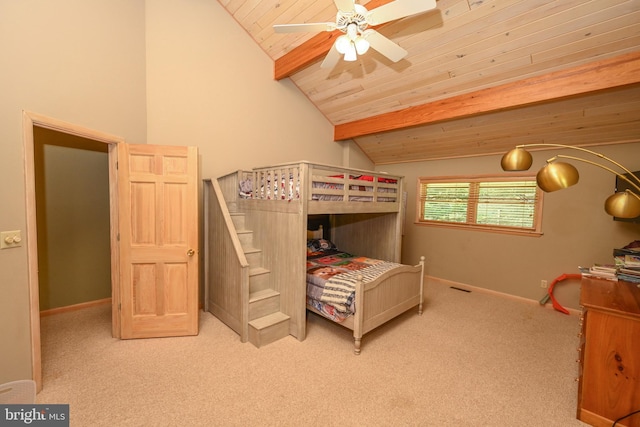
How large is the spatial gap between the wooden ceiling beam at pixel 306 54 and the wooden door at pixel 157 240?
1.91 meters

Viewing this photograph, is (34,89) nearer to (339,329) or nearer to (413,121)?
(339,329)

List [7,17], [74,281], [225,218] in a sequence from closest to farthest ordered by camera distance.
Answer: [7,17]
[225,218]
[74,281]

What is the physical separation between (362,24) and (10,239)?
9.67ft

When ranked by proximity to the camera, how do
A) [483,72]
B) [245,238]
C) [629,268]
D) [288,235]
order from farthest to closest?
[245,238]
[483,72]
[288,235]
[629,268]

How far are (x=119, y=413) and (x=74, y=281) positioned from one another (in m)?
2.39

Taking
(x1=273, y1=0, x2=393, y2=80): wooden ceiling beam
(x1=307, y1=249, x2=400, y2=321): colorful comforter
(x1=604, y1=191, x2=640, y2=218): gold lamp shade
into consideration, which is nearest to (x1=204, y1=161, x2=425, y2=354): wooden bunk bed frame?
(x1=307, y1=249, x2=400, y2=321): colorful comforter

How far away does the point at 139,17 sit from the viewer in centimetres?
314

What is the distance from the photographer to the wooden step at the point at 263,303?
9.67 ft

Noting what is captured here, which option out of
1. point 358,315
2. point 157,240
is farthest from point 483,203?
point 157,240

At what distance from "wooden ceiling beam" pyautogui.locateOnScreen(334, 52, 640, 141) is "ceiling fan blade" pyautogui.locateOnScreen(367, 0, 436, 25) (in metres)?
1.86

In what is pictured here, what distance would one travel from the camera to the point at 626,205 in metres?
1.46

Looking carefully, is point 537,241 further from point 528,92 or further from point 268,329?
point 268,329

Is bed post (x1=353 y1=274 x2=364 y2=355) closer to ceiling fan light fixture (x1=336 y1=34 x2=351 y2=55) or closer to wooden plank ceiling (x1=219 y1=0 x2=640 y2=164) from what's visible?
ceiling fan light fixture (x1=336 y1=34 x2=351 y2=55)

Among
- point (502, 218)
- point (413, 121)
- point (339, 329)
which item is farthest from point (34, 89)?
point (502, 218)
